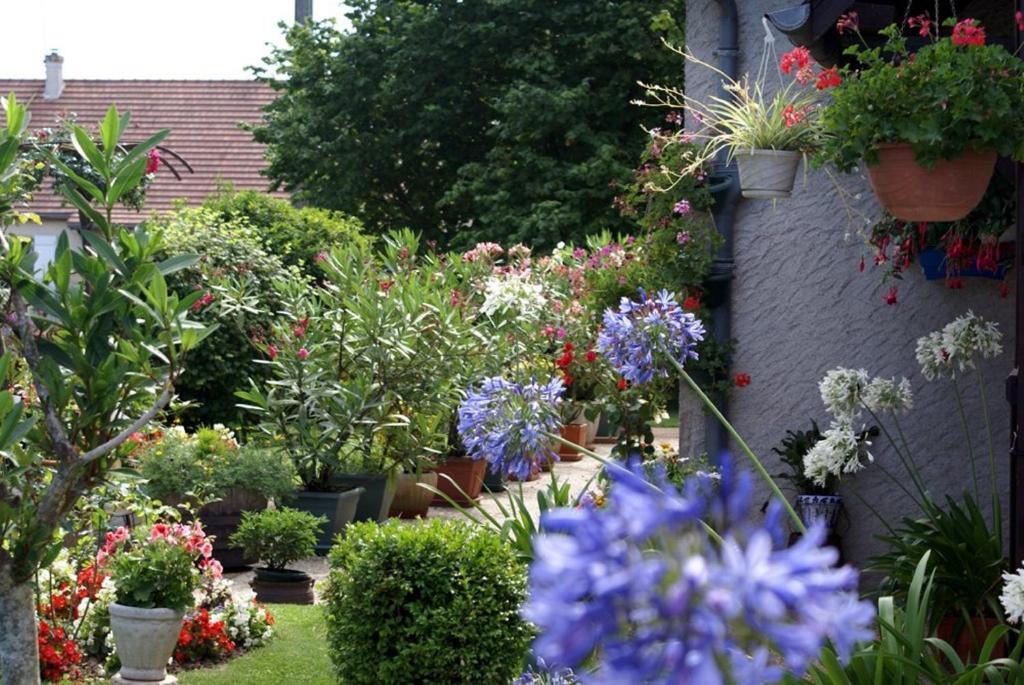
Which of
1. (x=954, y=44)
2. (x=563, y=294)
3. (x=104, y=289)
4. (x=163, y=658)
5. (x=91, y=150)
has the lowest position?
(x=163, y=658)

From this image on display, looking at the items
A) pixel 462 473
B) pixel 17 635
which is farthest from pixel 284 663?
pixel 462 473

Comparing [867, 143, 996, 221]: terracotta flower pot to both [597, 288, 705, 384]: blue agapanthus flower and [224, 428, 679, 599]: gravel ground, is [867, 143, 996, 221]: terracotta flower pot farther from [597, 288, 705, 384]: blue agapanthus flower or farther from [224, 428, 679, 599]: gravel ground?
[224, 428, 679, 599]: gravel ground

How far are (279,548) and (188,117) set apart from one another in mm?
21807

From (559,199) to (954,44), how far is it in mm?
16094

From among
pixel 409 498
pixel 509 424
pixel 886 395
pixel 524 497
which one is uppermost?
pixel 509 424

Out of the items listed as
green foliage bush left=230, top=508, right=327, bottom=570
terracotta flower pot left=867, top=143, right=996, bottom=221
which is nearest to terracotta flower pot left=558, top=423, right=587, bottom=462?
green foliage bush left=230, top=508, right=327, bottom=570

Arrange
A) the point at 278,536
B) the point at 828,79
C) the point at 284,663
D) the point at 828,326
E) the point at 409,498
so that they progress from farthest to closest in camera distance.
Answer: the point at 409,498 → the point at 278,536 → the point at 828,326 → the point at 284,663 → the point at 828,79

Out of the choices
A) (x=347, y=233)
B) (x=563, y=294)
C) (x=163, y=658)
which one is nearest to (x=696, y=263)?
(x=163, y=658)

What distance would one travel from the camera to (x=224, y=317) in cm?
1223

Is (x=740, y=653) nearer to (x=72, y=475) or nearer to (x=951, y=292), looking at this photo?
(x=72, y=475)

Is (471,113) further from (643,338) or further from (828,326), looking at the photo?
(643,338)

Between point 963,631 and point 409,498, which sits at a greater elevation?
point 963,631

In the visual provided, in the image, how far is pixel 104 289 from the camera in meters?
4.25

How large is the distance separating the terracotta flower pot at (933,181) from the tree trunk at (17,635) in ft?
10.7
